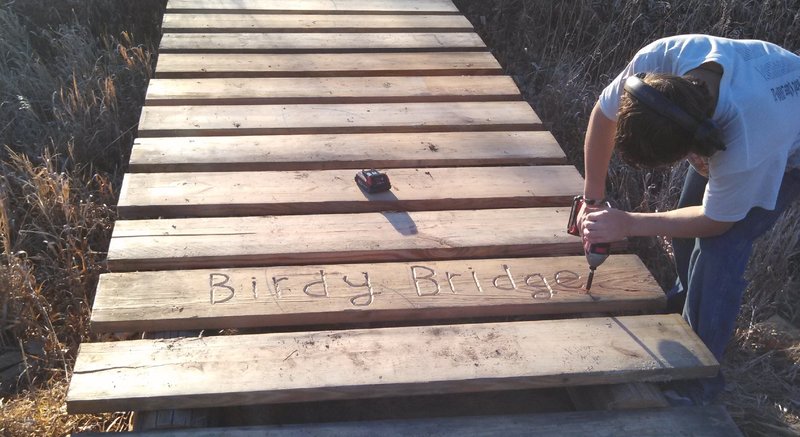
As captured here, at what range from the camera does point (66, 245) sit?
8.95 feet

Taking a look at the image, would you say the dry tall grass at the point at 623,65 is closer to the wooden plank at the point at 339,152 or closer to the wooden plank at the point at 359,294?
the wooden plank at the point at 359,294

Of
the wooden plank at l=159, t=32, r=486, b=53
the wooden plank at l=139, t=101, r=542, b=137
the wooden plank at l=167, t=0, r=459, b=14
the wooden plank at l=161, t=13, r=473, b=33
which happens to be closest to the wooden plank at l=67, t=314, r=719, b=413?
the wooden plank at l=139, t=101, r=542, b=137

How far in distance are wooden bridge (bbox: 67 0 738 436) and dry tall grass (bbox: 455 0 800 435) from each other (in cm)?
55

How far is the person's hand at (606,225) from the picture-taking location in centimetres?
196

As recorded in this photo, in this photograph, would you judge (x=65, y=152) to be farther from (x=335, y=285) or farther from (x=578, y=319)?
(x=578, y=319)

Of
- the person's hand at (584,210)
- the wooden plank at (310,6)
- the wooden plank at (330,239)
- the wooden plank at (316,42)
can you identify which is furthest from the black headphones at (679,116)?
the wooden plank at (310,6)

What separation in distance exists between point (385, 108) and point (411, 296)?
1352mm

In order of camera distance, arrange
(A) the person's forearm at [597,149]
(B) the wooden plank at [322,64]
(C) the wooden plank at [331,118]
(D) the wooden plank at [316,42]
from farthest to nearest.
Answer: (D) the wooden plank at [316,42], (B) the wooden plank at [322,64], (C) the wooden plank at [331,118], (A) the person's forearm at [597,149]

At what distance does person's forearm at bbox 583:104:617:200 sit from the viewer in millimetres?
Result: 2209

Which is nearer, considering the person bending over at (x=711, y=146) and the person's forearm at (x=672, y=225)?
the person bending over at (x=711, y=146)

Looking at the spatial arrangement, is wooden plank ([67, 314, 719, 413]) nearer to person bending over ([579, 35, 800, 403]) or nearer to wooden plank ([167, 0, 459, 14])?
person bending over ([579, 35, 800, 403])

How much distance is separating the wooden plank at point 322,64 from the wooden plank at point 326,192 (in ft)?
3.21

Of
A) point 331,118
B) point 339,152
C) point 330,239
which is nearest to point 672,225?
point 330,239

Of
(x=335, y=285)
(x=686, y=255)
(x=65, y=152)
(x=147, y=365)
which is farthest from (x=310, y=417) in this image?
(x=65, y=152)
